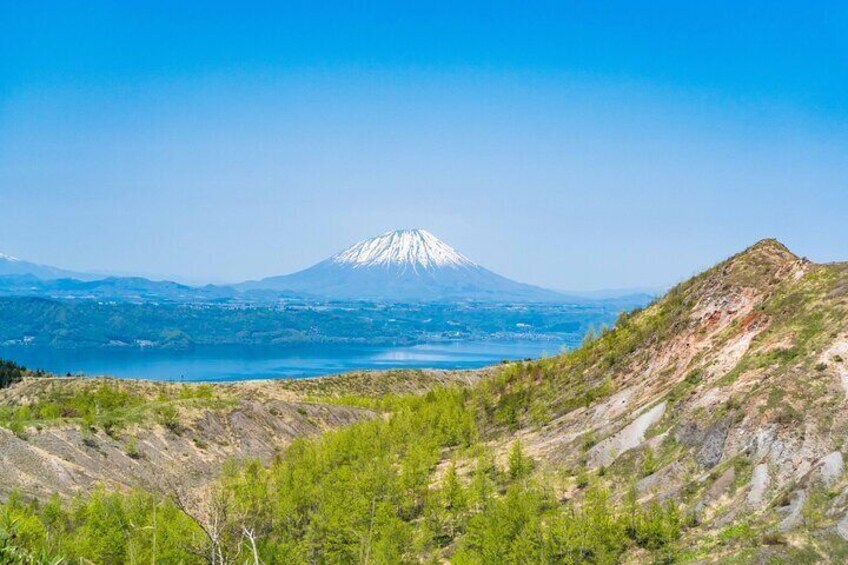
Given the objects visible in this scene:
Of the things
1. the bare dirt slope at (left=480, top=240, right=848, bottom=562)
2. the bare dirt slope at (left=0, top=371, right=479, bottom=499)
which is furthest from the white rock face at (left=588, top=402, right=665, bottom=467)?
the bare dirt slope at (left=0, top=371, right=479, bottom=499)

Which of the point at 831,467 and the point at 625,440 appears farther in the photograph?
the point at 625,440

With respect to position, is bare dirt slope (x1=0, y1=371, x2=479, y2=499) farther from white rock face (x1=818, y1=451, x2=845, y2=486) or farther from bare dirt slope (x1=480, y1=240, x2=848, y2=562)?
white rock face (x1=818, y1=451, x2=845, y2=486)

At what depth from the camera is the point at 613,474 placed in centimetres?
5447

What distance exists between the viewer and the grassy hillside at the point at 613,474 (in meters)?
40.2

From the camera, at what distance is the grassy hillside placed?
4025 centimetres

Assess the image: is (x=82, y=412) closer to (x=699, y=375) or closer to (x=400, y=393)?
(x=400, y=393)

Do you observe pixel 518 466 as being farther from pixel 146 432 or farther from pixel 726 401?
pixel 146 432

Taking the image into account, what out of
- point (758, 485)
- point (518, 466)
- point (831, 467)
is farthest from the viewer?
point (518, 466)

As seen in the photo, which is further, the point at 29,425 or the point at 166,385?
the point at 166,385

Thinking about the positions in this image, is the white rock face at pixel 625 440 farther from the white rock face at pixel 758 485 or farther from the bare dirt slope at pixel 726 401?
the white rock face at pixel 758 485

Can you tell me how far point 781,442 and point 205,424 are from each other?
71132 millimetres

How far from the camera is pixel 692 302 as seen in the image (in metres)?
76.6

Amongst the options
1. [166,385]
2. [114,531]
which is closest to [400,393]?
[166,385]

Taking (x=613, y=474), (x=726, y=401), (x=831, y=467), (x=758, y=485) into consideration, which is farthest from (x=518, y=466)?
(x=831, y=467)
